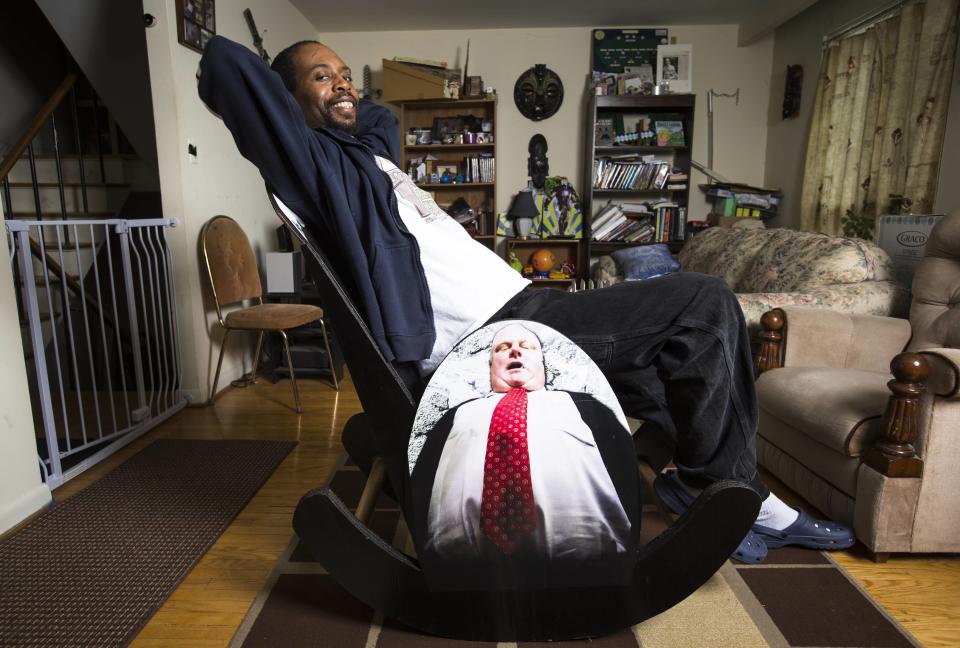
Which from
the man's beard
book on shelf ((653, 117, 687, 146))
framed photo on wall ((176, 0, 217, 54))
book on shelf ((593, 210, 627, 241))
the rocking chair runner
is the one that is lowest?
the rocking chair runner

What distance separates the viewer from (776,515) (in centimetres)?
153

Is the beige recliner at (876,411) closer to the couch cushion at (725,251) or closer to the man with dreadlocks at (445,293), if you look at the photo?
the man with dreadlocks at (445,293)

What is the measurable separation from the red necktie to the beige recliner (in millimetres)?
998

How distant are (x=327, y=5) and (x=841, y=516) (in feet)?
14.4

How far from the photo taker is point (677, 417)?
122 centimetres

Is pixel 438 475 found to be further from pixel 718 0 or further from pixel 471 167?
pixel 718 0

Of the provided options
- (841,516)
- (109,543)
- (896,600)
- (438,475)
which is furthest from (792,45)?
(109,543)

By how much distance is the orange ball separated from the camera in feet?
15.5

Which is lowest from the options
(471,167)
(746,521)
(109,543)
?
(109,543)

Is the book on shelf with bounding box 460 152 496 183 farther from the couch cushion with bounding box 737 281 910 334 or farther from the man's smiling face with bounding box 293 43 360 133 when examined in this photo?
the man's smiling face with bounding box 293 43 360 133

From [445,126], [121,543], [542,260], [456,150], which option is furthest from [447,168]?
[121,543]

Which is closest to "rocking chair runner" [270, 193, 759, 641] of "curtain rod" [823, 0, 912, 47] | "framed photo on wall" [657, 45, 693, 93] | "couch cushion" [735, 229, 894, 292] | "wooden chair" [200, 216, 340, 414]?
"wooden chair" [200, 216, 340, 414]

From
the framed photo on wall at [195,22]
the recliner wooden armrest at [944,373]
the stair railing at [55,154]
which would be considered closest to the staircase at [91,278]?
the stair railing at [55,154]

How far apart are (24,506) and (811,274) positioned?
122 inches
